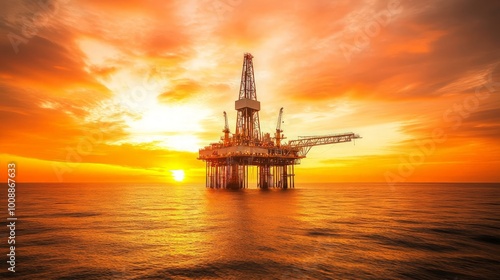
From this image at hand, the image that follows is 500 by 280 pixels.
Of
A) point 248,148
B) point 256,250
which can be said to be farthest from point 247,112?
point 256,250

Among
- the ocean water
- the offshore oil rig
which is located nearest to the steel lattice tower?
the offshore oil rig

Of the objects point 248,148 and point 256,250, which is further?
point 248,148

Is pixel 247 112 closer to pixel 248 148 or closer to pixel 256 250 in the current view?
pixel 248 148

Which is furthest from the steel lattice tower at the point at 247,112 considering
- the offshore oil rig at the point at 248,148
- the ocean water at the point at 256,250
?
the ocean water at the point at 256,250

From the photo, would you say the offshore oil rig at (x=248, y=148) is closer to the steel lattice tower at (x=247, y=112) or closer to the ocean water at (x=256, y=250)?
the steel lattice tower at (x=247, y=112)

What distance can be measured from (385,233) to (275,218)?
1274 cm

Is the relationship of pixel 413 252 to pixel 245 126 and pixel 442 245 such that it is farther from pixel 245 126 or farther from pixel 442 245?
pixel 245 126

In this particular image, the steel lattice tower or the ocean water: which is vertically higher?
the steel lattice tower

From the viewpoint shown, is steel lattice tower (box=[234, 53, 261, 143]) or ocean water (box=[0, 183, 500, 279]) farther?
steel lattice tower (box=[234, 53, 261, 143])

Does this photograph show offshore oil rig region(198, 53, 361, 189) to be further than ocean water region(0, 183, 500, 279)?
Yes

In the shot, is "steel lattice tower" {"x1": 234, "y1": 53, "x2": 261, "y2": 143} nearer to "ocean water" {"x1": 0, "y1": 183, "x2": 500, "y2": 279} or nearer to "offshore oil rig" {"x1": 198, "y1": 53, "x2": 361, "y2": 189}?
"offshore oil rig" {"x1": 198, "y1": 53, "x2": 361, "y2": 189}

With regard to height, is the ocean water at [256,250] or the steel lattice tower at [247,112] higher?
the steel lattice tower at [247,112]

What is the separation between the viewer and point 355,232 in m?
26.6

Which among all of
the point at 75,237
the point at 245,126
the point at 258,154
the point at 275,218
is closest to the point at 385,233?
the point at 275,218
